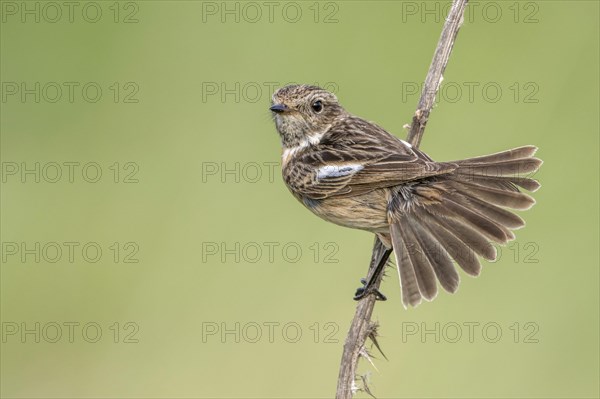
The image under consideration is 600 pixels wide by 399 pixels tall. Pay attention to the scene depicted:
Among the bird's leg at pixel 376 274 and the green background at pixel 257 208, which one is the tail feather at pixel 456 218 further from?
the green background at pixel 257 208

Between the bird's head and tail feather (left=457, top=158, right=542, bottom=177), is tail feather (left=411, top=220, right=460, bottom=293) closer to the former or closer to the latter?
tail feather (left=457, top=158, right=542, bottom=177)

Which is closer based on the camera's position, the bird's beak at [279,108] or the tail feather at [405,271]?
the tail feather at [405,271]

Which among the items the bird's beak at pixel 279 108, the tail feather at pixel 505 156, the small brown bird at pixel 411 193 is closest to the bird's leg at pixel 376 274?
the small brown bird at pixel 411 193

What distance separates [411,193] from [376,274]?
60 cm

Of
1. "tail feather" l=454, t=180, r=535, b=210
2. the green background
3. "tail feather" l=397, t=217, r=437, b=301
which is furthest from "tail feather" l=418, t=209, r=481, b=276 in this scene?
the green background

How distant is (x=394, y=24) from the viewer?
37.2 ft

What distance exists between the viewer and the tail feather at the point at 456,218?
20.0ft

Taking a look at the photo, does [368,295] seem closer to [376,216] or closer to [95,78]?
[376,216]

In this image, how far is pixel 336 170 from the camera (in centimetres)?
666

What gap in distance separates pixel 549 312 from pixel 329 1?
465 centimetres

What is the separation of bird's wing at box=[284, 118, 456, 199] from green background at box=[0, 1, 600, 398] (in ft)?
2.72

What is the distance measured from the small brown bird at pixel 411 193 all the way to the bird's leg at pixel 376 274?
32 mm

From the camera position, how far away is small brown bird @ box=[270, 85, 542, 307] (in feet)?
20.1

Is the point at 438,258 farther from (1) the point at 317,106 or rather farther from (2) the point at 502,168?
(1) the point at 317,106
